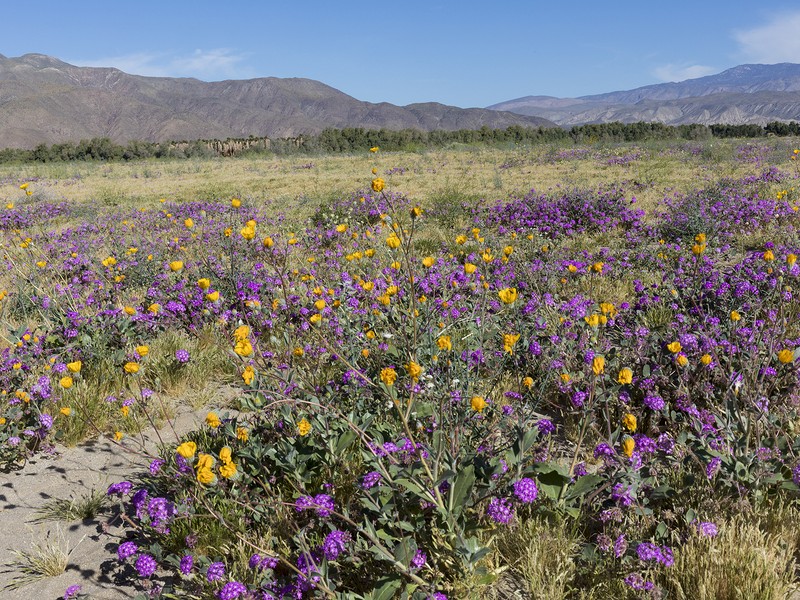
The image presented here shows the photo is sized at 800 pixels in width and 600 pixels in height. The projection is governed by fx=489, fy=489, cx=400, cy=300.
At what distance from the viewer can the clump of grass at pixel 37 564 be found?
2383 millimetres

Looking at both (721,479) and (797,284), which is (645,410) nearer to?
(721,479)

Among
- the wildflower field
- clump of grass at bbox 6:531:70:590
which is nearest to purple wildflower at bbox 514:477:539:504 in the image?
the wildflower field

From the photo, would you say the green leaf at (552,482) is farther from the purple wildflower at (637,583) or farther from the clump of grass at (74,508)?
the clump of grass at (74,508)

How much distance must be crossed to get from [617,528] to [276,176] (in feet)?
68.9

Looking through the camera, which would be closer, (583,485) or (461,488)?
(461,488)

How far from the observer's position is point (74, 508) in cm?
279

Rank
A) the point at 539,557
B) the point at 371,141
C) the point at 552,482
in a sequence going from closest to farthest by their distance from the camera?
1. the point at 539,557
2. the point at 552,482
3. the point at 371,141

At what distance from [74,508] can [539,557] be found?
2552mm

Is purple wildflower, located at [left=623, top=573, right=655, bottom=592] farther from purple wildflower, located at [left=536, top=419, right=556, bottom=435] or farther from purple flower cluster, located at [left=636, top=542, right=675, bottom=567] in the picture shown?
purple wildflower, located at [left=536, top=419, right=556, bottom=435]

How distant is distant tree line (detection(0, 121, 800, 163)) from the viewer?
36.3 m

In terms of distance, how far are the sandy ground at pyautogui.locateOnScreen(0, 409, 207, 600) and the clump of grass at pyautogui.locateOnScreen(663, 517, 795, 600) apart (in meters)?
2.41

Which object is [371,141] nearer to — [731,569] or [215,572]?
[215,572]

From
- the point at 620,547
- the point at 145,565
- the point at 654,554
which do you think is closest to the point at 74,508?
the point at 145,565

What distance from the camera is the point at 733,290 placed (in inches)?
171
